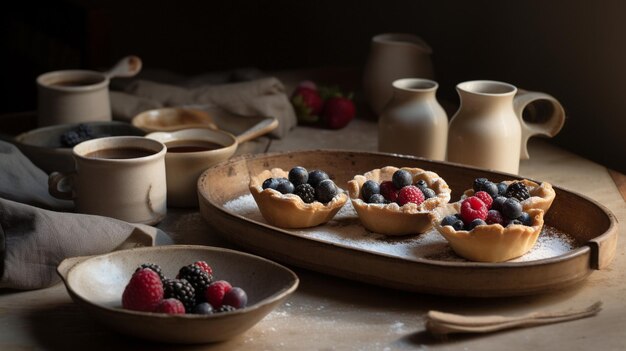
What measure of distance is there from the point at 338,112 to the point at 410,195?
841mm

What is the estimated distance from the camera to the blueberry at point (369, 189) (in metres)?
1.75

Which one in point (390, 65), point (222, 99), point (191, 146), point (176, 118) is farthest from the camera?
point (390, 65)

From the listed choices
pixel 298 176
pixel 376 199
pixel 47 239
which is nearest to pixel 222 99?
pixel 298 176

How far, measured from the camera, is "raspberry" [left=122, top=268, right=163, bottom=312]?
4.27 feet

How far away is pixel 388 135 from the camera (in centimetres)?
214

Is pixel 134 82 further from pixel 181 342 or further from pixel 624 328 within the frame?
pixel 624 328

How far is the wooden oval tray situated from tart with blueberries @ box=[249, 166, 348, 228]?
0.10 ft

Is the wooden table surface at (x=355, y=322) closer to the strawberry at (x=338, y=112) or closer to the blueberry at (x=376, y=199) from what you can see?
the blueberry at (x=376, y=199)

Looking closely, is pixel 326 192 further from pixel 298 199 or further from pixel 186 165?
pixel 186 165

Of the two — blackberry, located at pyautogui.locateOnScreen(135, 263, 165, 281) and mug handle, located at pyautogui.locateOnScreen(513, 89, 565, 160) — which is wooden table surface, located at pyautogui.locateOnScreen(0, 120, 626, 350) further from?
mug handle, located at pyautogui.locateOnScreen(513, 89, 565, 160)

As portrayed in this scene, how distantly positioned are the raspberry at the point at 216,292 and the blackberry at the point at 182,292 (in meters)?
0.02

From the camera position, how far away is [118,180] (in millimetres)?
1713

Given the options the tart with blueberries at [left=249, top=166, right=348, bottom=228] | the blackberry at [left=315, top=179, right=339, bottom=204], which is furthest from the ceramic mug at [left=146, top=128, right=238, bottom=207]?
the blackberry at [left=315, top=179, right=339, bottom=204]

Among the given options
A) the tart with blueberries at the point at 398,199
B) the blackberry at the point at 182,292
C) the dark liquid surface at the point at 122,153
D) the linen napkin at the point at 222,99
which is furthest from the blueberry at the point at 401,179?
the linen napkin at the point at 222,99
